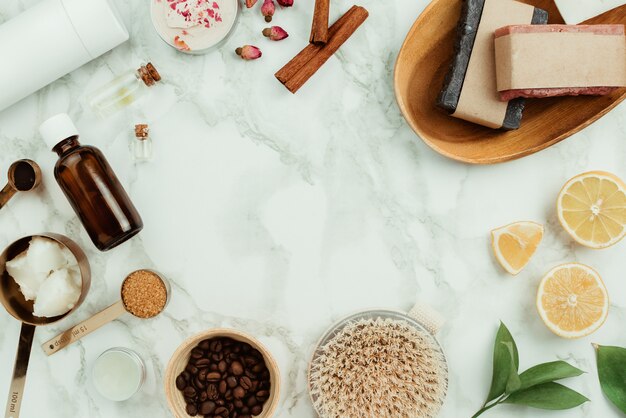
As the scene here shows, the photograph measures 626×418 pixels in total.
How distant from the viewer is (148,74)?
42.4 inches

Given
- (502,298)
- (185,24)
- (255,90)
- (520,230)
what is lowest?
(502,298)

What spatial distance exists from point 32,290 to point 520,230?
3.30 ft

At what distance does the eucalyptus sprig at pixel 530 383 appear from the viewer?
1068 millimetres

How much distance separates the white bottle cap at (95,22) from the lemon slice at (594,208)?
3.15 feet

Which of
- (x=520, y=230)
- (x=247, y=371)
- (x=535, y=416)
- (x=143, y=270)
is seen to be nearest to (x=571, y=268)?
(x=520, y=230)

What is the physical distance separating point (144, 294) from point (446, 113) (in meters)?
0.71

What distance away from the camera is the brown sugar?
1051 mm

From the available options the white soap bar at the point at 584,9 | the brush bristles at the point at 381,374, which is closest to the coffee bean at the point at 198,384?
the brush bristles at the point at 381,374

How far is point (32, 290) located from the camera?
104 centimetres

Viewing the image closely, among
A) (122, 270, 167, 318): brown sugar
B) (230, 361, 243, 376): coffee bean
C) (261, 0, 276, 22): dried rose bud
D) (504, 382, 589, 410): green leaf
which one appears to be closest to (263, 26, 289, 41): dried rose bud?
(261, 0, 276, 22): dried rose bud

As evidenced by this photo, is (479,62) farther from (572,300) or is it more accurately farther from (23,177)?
(23,177)

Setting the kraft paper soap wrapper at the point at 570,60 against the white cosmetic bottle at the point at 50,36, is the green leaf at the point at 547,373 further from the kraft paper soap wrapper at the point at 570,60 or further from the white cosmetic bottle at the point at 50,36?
the white cosmetic bottle at the point at 50,36

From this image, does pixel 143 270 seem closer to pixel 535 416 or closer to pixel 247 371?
pixel 247 371

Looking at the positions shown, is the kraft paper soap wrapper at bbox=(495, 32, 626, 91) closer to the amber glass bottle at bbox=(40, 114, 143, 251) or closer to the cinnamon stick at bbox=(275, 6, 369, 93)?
the cinnamon stick at bbox=(275, 6, 369, 93)
